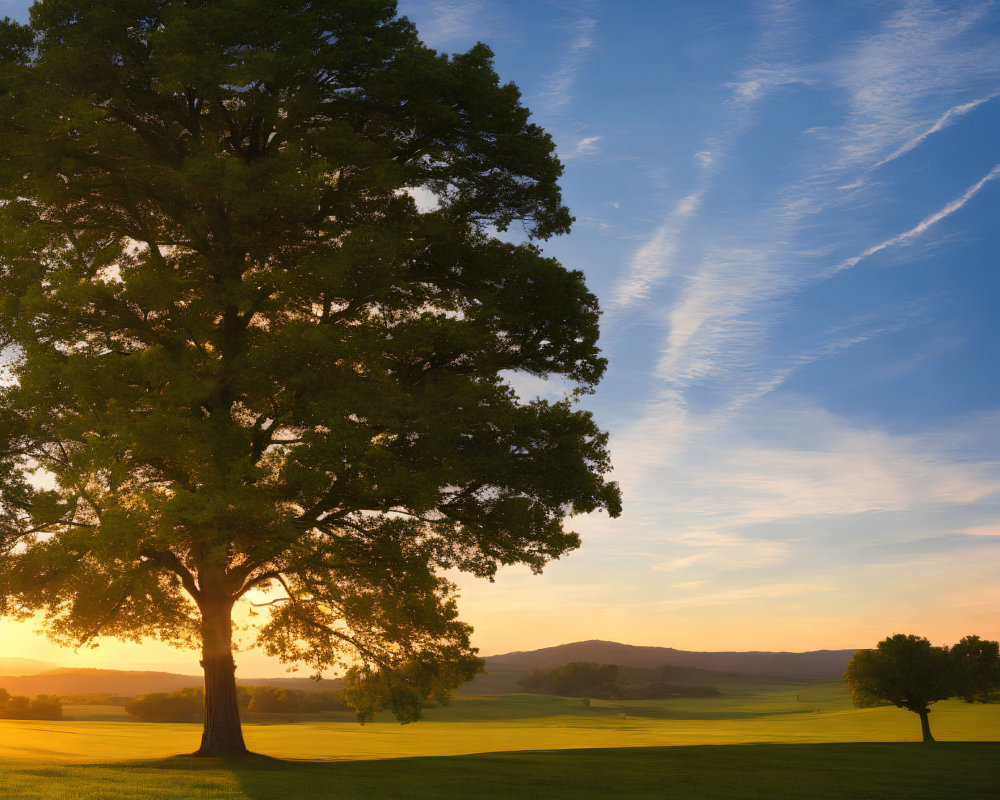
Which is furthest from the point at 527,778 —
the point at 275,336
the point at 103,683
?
the point at 103,683

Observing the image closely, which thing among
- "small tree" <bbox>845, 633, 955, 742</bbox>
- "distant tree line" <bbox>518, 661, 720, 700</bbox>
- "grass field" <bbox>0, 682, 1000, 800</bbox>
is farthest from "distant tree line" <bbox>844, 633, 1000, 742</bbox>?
"distant tree line" <bbox>518, 661, 720, 700</bbox>

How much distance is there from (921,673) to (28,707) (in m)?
58.7

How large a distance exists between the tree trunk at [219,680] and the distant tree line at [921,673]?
43.9m

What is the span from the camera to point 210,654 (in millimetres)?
23391

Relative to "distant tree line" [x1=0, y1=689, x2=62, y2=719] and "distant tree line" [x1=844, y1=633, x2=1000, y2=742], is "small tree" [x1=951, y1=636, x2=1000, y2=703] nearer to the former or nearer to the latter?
"distant tree line" [x1=844, y1=633, x2=1000, y2=742]

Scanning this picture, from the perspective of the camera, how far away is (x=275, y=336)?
2062 cm

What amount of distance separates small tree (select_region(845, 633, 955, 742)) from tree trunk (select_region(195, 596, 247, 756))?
44.0 metres

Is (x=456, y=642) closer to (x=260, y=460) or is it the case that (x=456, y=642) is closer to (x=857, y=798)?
(x=260, y=460)

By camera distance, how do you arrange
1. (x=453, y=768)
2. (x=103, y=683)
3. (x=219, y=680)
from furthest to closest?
1. (x=103, y=683)
2. (x=219, y=680)
3. (x=453, y=768)

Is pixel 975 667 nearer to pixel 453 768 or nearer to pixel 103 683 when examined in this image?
pixel 453 768

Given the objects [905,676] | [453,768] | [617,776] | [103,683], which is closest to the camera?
[617,776]

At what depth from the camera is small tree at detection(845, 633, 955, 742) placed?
169 ft

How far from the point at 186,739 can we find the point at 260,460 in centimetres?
2079

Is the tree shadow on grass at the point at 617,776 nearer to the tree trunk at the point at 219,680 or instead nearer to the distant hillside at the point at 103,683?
the tree trunk at the point at 219,680
